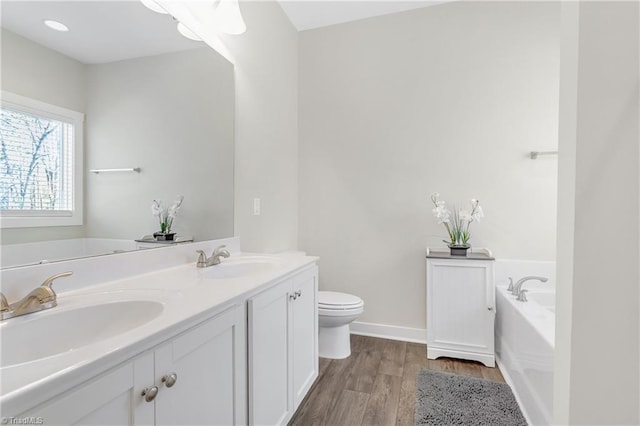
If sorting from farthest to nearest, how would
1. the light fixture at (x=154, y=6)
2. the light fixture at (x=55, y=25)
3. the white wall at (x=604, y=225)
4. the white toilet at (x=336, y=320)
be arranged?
1. the white toilet at (x=336, y=320)
2. the light fixture at (x=154, y=6)
3. the light fixture at (x=55, y=25)
4. the white wall at (x=604, y=225)

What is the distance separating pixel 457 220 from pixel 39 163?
2.52 metres

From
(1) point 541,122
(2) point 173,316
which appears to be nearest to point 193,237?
(2) point 173,316

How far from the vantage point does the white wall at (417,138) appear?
2.34 metres

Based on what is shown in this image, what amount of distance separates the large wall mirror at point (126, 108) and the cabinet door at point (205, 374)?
1.89 feet

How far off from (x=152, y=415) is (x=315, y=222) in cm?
220

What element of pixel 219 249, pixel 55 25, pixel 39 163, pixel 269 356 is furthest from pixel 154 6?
pixel 269 356

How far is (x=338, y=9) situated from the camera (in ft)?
8.54

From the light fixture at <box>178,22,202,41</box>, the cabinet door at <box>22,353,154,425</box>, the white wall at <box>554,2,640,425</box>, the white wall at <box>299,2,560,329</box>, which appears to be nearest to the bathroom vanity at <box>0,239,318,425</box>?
the cabinet door at <box>22,353,154,425</box>

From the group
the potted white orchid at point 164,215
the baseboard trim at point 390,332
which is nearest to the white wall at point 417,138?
the baseboard trim at point 390,332

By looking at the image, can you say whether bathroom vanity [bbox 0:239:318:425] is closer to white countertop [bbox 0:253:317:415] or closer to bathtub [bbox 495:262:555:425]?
white countertop [bbox 0:253:317:415]

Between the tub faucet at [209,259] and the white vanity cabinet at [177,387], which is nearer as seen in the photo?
the white vanity cabinet at [177,387]

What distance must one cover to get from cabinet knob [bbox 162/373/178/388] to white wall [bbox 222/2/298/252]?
120 cm

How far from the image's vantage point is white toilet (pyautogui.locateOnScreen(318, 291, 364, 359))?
2137 mm

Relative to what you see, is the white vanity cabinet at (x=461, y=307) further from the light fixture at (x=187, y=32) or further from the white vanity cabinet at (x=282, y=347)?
the light fixture at (x=187, y=32)
